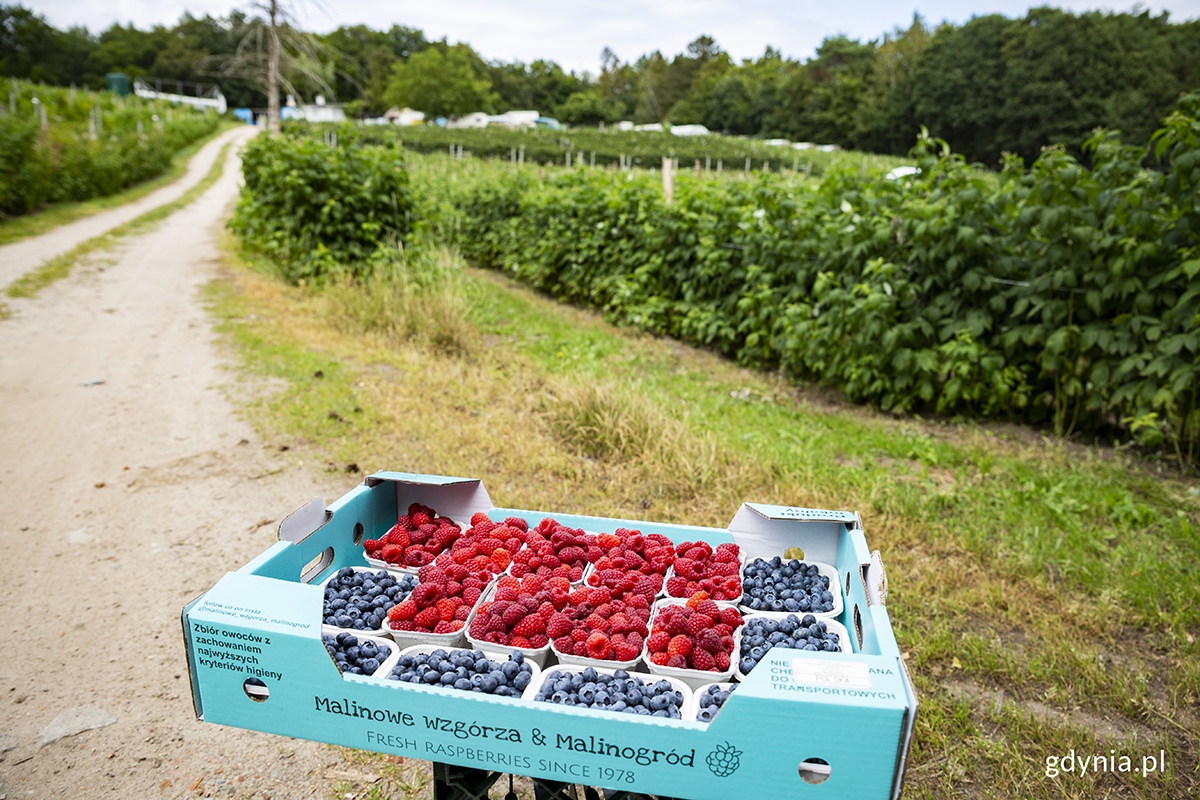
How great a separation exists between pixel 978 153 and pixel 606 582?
70.4 metres

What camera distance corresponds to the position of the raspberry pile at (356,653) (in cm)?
173

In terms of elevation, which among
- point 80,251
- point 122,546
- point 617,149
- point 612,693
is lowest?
point 122,546

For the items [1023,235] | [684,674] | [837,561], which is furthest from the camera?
[1023,235]

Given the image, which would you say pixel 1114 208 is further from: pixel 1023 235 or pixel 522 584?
pixel 522 584

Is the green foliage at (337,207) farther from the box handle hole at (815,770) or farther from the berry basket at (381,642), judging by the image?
the box handle hole at (815,770)

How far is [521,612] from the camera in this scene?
189 centimetres

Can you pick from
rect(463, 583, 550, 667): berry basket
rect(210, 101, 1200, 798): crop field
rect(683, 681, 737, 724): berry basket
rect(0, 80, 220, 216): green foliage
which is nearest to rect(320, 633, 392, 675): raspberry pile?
rect(463, 583, 550, 667): berry basket

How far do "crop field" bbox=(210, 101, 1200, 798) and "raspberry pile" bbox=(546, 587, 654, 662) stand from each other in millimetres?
1038

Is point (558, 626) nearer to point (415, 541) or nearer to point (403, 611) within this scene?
point (403, 611)

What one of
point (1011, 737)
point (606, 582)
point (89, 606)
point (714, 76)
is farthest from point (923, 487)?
point (714, 76)

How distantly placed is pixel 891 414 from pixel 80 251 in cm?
1370

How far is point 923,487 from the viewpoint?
14.9 ft

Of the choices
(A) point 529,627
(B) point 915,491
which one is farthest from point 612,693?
(B) point 915,491

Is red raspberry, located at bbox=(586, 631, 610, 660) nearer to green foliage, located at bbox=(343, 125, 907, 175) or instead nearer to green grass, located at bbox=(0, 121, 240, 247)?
green grass, located at bbox=(0, 121, 240, 247)
